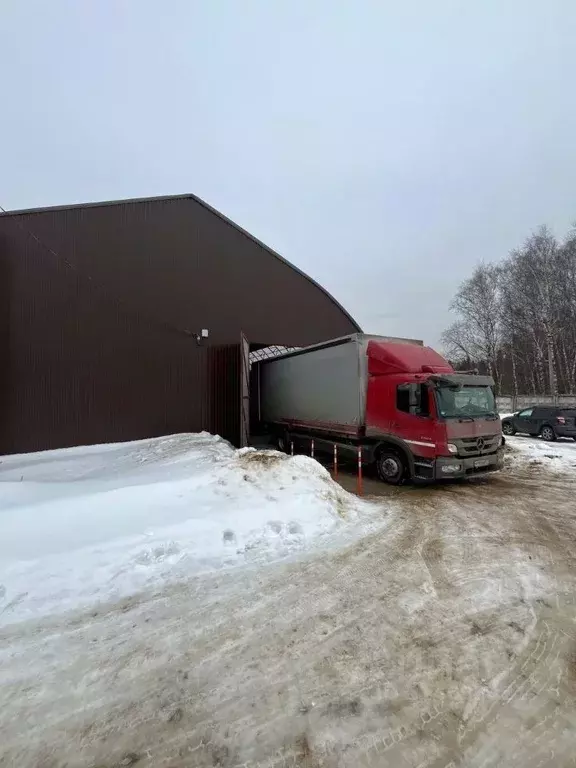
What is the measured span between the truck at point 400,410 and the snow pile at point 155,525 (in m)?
2.44

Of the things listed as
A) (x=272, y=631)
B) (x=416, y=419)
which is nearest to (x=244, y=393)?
(x=416, y=419)

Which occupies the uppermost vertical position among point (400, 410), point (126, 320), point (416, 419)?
point (126, 320)

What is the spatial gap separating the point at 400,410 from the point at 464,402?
1.38 metres

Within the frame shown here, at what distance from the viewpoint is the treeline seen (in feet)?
106

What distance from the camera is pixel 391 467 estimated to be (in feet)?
31.4

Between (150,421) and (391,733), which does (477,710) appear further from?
(150,421)

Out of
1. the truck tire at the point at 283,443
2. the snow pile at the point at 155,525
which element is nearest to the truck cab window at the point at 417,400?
the snow pile at the point at 155,525

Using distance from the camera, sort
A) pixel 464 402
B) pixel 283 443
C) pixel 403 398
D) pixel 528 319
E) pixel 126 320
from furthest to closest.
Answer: pixel 528 319 → pixel 283 443 → pixel 126 320 → pixel 403 398 → pixel 464 402

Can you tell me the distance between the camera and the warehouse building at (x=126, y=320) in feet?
42.5

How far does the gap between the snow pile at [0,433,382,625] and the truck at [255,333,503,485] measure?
2.44 meters

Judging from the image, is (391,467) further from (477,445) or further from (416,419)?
(477,445)

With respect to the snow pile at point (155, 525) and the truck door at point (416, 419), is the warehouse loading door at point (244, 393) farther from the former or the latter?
the truck door at point (416, 419)

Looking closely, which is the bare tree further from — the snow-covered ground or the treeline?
the snow-covered ground

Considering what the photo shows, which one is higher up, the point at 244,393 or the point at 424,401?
the point at 244,393
